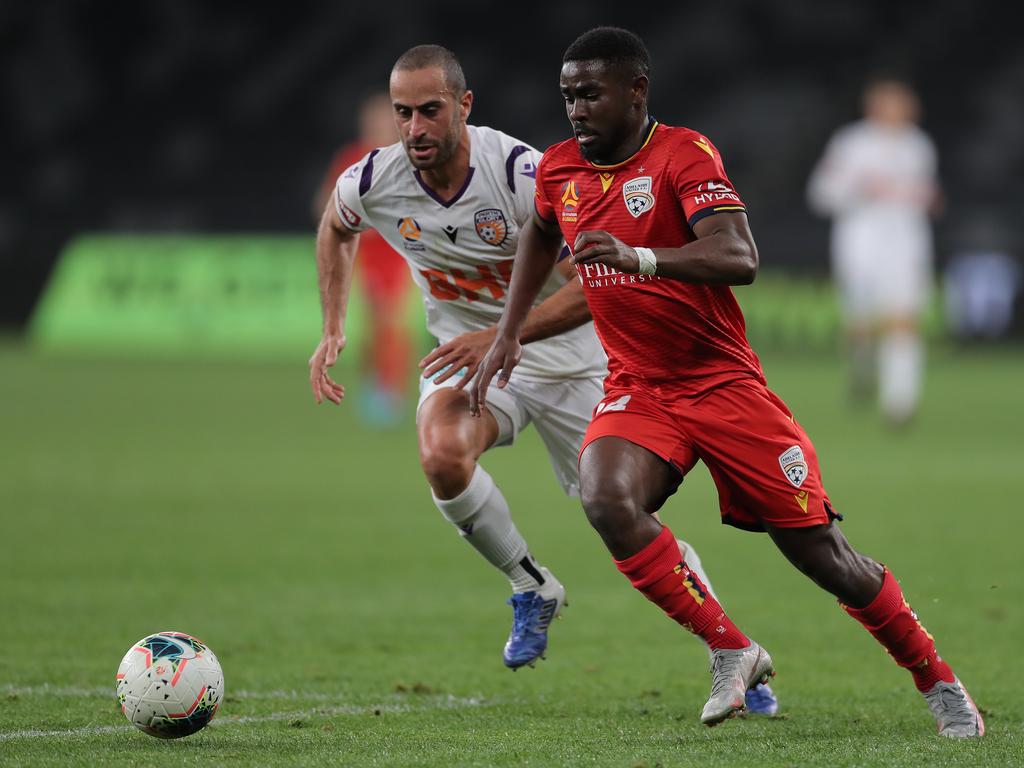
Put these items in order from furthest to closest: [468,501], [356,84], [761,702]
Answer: [356,84] → [468,501] → [761,702]

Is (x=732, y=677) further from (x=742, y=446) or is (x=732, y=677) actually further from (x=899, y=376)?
(x=899, y=376)

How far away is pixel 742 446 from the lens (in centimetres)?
451

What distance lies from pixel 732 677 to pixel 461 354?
4.49 feet

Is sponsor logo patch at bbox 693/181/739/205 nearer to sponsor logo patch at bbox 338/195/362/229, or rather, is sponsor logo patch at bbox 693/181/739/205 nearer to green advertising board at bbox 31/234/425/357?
sponsor logo patch at bbox 338/195/362/229

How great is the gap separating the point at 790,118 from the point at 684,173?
943 inches

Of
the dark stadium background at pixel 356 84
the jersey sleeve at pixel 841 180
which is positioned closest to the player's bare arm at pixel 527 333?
the jersey sleeve at pixel 841 180

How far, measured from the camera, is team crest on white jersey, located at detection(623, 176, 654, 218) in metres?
4.54

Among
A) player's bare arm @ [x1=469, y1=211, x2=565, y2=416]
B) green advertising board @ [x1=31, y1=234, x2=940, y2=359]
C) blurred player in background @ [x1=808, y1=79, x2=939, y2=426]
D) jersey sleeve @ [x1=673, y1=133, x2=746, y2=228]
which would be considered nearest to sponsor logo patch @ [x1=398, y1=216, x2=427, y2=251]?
player's bare arm @ [x1=469, y1=211, x2=565, y2=416]

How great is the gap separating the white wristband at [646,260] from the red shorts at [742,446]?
580 millimetres

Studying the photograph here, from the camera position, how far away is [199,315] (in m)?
23.0

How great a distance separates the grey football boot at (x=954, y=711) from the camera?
4496 millimetres

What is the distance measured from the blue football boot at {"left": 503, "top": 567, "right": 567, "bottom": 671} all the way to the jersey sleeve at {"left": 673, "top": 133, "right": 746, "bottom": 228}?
164 cm

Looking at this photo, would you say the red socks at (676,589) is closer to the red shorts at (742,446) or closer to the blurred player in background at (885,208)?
the red shorts at (742,446)

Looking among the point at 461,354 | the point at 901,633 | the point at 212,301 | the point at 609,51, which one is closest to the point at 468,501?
the point at 461,354
